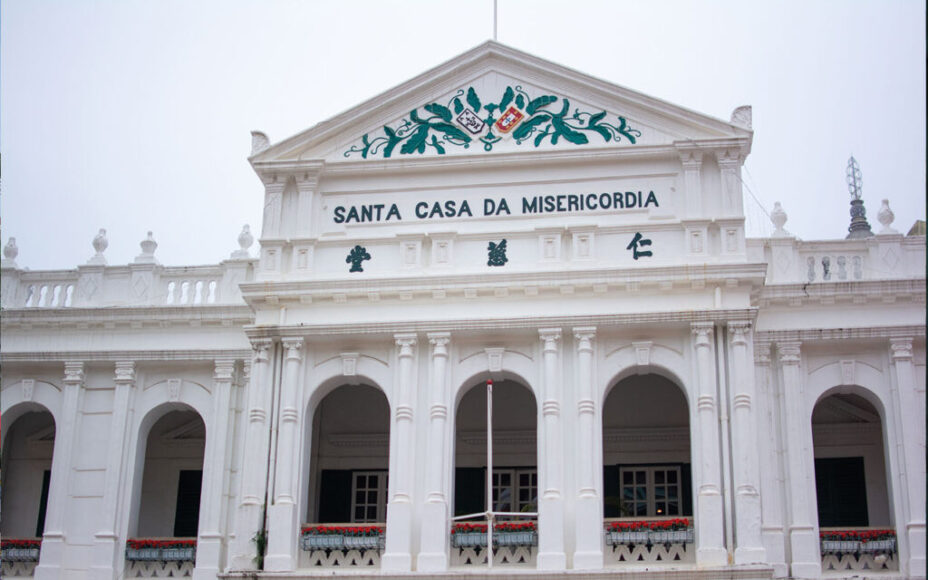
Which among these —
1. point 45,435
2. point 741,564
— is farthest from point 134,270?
point 741,564

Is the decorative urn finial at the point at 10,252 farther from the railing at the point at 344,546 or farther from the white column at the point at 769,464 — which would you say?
the white column at the point at 769,464

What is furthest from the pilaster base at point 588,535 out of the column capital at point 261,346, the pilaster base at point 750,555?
the column capital at point 261,346

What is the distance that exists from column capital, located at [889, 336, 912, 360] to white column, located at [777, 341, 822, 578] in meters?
1.75

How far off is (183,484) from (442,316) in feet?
24.2

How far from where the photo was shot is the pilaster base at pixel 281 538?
22.2 metres

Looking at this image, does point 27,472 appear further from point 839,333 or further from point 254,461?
point 839,333

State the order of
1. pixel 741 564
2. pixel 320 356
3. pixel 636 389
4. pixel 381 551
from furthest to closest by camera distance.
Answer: pixel 636 389 → pixel 320 356 → pixel 381 551 → pixel 741 564

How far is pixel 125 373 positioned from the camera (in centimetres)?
2539

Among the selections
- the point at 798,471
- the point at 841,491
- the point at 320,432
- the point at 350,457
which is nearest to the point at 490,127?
the point at 320,432

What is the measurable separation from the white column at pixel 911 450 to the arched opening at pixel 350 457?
10287mm

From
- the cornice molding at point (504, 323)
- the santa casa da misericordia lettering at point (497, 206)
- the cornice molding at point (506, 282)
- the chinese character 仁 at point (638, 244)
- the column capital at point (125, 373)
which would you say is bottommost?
the column capital at point (125, 373)

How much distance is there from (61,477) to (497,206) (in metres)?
10.3

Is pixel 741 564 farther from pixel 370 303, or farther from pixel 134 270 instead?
pixel 134 270

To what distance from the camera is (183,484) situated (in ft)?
87.1
